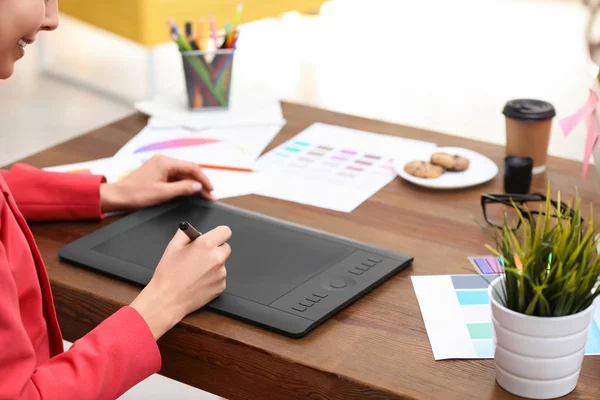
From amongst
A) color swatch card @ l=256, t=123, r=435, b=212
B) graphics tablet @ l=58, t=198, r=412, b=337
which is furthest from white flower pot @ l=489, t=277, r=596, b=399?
color swatch card @ l=256, t=123, r=435, b=212

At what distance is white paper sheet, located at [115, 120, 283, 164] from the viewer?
163 centimetres

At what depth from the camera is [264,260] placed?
1188 mm

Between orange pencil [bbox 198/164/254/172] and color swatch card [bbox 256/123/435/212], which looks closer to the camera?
color swatch card [bbox 256/123/435/212]

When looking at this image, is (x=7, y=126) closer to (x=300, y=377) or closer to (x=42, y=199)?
(x=42, y=199)

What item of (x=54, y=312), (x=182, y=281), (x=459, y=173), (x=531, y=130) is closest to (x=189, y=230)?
(x=182, y=281)

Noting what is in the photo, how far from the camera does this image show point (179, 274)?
3.57 ft

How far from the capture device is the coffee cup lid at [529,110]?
150cm

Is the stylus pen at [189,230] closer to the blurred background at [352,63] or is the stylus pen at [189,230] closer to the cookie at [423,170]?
the cookie at [423,170]

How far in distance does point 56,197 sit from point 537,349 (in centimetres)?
79

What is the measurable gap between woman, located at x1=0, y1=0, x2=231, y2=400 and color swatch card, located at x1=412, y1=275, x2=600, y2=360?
264 mm

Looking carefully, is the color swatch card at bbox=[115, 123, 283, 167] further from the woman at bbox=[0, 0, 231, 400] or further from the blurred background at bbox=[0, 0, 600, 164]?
the blurred background at bbox=[0, 0, 600, 164]

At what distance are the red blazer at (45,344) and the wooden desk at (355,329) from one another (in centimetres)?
6

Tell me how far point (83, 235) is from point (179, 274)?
29 cm

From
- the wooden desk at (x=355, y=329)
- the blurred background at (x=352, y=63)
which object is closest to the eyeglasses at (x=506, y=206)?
the wooden desk at (x=355, y=329)
